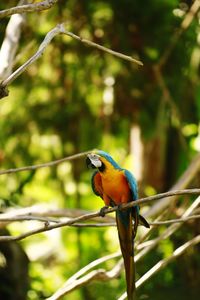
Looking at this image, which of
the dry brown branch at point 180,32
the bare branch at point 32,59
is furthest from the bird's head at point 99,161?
the dry brown branch at point 180,32

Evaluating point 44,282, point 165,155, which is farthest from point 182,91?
point 44,282

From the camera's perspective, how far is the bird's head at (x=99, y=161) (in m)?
2.22

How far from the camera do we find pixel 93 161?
2223mm

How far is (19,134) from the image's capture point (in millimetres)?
4660

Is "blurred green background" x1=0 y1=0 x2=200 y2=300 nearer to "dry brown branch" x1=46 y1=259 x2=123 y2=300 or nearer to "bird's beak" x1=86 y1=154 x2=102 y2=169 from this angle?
"dry brown branch" x1=46 y1=259 x2=123 y2=300

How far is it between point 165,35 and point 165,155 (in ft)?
5.32

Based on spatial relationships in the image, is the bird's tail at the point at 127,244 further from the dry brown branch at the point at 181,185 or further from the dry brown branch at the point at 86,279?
the dry brown branch at the point at 181,185

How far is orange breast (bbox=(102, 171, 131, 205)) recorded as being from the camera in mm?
2336

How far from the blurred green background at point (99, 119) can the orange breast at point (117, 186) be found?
1324 millimetres

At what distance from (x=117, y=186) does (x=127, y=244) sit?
0.23 meters

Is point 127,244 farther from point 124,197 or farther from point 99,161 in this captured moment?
point 99,161

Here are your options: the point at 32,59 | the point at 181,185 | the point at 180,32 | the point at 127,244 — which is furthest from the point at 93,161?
the point at 180,32

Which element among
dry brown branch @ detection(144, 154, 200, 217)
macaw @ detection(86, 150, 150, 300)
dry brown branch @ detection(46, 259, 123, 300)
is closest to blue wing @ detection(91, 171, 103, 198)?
macaw @ detection(86, 150, 150, 300)

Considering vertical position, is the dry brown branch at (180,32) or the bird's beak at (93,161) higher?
the bird's beak at (93,161)
